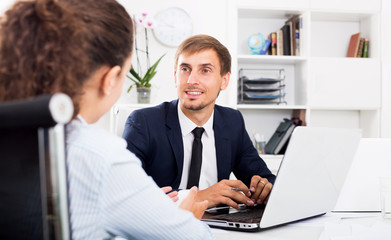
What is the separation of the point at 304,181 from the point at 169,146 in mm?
770

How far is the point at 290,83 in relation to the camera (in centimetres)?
342

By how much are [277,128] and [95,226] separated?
2.83 metres

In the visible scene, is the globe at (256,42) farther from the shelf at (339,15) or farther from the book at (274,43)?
the shelf at (339,15)

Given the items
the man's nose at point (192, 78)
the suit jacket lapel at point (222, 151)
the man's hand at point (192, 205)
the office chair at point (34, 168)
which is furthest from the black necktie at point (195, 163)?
the office chair at point (34, 168)

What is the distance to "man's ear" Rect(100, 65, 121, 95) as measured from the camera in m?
0.64

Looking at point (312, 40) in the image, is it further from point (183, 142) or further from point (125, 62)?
point (125, 62)

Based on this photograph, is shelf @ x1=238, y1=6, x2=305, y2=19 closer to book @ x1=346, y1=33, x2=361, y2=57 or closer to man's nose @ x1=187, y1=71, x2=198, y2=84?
book @ x1=346, y1=33, x2=361, y2=57

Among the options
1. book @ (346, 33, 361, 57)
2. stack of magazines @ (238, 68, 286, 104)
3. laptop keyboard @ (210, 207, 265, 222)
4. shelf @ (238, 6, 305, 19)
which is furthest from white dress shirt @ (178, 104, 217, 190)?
book @ (346, 33, 361, 57)

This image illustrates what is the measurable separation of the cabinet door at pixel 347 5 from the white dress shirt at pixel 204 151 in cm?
195

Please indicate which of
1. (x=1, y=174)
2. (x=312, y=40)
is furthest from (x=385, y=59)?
(x=1, y=174)

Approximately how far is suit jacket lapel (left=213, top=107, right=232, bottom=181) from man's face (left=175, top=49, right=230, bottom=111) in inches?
4.9

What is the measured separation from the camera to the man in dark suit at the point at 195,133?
1.60m

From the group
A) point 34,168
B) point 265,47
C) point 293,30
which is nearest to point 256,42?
point 265,47

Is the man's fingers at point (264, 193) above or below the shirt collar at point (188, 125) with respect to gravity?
below
